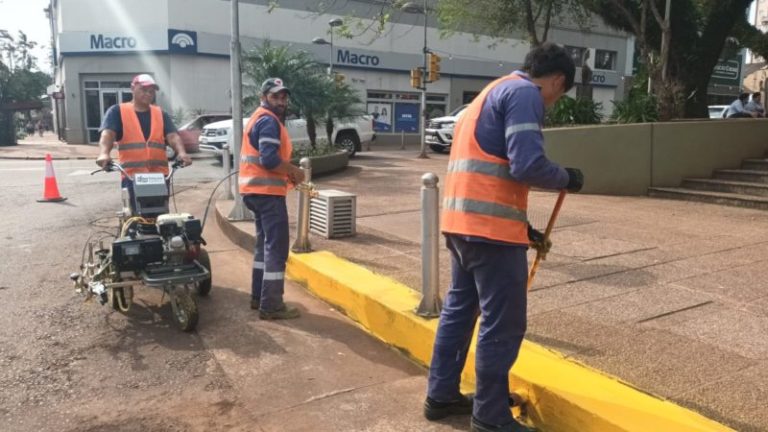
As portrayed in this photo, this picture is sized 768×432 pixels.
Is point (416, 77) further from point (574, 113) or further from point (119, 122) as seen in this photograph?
point (119, 122)

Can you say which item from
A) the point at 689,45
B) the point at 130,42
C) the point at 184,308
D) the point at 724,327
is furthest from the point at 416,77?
the point at 724,327

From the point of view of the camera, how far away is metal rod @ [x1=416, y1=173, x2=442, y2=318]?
4.33 meters

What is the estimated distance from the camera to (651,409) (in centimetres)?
A: 305

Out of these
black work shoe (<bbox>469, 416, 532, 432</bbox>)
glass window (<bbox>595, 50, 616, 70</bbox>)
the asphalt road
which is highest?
glass window (<bbox>595, 50, 616, 70</bbox>)

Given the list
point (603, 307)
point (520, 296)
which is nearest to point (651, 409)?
point (520, 296)

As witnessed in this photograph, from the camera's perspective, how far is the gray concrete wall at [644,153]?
34.7 ft

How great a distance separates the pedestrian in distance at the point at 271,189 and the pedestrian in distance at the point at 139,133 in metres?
0.93

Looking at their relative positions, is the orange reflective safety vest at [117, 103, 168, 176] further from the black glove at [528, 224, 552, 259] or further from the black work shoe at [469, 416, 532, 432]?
the black work shoe at [469, 416, 532, 432]

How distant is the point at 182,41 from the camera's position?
84.6ft

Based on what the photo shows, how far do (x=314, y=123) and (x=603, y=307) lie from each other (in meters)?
12.5

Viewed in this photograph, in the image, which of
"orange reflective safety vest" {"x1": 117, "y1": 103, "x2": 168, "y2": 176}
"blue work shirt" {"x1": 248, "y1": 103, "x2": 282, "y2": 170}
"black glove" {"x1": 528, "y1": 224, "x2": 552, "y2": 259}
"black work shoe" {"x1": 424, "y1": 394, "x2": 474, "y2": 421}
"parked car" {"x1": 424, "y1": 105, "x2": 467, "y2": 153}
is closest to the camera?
"black glove" {"x1": 528, "y1": 224, "x2": 552, "y2": 259}

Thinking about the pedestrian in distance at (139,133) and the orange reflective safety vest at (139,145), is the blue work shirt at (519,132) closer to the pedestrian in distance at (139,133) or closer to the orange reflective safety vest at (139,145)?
the pedestrian in distance at (139,133)

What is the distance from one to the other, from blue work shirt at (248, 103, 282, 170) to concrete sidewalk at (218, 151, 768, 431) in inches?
59.7

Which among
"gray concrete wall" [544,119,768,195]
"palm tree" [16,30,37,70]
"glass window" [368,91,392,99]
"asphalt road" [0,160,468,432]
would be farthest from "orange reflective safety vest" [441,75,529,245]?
"palm tree" [16,30,37,70]
